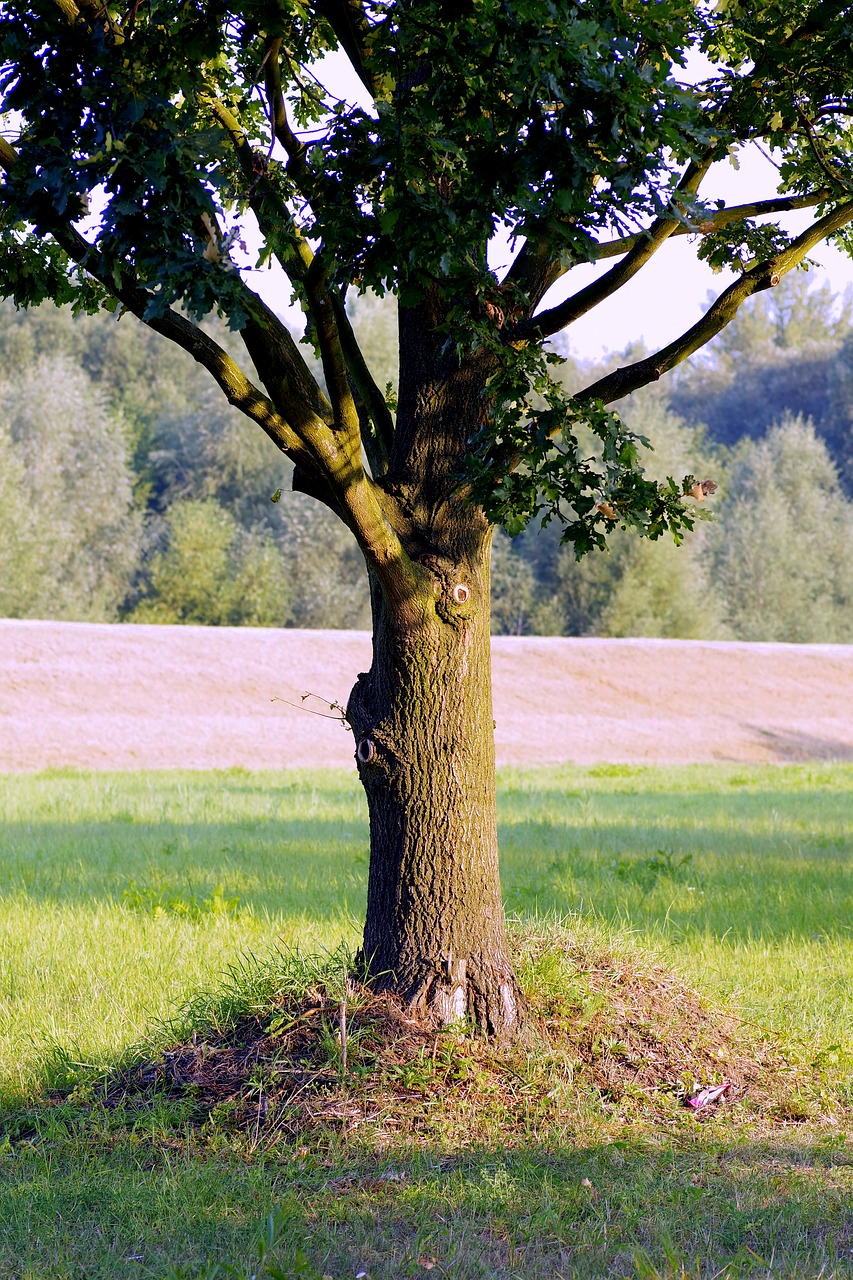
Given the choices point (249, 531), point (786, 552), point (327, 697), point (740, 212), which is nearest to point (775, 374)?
point (786, 552)

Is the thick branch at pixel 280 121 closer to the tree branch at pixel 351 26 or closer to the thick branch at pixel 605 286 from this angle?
the tree branch at pixel 351 26

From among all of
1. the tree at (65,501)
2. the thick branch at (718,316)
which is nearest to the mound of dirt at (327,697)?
the tree at (65,501)

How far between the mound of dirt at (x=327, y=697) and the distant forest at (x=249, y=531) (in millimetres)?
10834

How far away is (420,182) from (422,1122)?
3004mm

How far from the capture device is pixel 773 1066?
4500 mm

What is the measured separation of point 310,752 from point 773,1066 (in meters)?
17.7

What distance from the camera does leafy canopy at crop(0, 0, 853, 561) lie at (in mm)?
3059

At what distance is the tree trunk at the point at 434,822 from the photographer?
166 inches

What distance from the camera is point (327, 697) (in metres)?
24.1

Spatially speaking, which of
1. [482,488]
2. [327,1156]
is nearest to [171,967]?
[327,1156]

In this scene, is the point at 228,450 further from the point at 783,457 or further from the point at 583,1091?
the point at 583,1091

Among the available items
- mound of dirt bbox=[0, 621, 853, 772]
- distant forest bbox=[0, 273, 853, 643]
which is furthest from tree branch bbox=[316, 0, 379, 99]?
distant forest bbox=[0, 273, 853, 643]

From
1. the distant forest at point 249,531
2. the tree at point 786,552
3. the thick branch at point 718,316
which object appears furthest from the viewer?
the tree at point 786,552

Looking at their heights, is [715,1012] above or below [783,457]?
below
